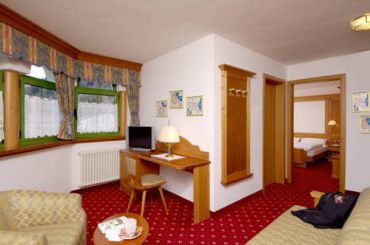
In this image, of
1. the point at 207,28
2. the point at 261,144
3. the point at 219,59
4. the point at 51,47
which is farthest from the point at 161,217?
the point at 51,47

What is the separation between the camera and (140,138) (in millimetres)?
3545

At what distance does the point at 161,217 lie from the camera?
2703 mm

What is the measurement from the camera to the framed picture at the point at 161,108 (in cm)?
351

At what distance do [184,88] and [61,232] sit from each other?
7.39ft

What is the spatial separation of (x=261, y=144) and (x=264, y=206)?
3.25 feet

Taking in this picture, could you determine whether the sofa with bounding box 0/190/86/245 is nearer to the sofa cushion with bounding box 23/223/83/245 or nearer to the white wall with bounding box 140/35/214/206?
the sofa cushion with bounding box 23/223/83/245

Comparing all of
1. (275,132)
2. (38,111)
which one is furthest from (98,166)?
(275,132)

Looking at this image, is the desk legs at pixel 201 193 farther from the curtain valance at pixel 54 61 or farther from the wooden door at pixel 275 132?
the curtain valance at pixel 54 61

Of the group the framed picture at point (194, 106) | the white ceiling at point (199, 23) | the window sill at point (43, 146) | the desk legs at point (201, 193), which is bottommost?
the desk legs at point (201, 193)

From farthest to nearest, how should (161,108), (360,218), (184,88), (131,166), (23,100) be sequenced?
(161,108) < (184,88) < (131,166) < (23,100) < (360,218)

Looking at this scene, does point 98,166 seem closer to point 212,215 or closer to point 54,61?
point 54,61

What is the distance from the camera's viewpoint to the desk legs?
99.3 inches

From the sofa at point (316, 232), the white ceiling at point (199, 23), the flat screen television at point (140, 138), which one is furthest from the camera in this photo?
the flat screen television at point (140, 138)

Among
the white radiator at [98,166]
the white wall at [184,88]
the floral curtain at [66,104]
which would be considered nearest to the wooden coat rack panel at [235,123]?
the white wall at [184,88]
